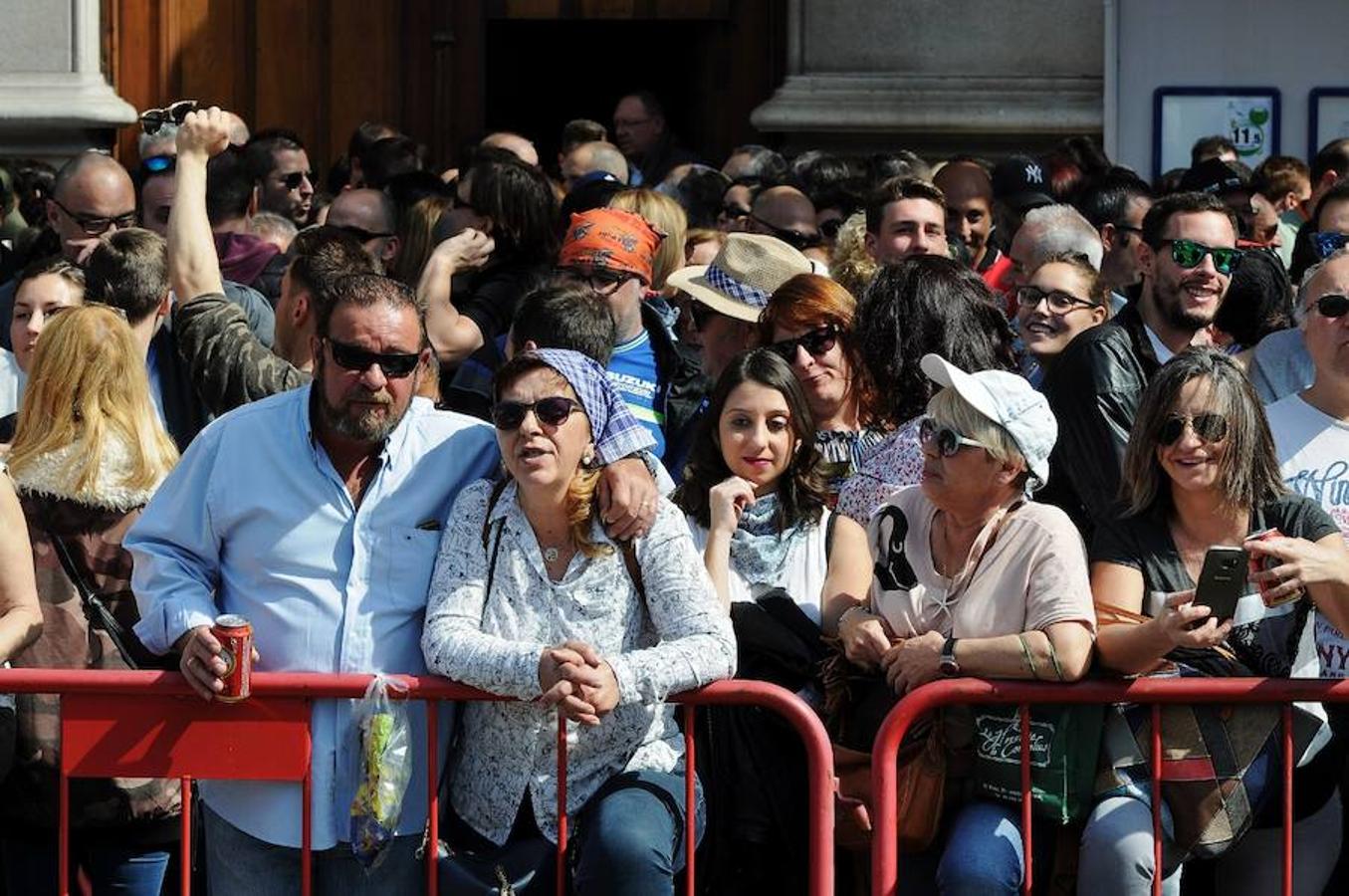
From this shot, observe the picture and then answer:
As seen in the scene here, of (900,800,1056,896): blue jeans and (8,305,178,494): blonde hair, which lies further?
(8,305,178,494): blonde hair

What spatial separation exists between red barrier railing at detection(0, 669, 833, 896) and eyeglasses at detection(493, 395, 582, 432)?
606 millimetres

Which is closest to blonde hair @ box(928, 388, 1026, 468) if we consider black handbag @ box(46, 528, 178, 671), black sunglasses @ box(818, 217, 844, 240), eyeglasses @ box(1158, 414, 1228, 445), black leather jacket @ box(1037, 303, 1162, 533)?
eyeglasses @ box(1158, 414, 1228, 445)

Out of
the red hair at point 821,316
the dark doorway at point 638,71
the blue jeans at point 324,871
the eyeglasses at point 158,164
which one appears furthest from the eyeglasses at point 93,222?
the dark doorway at point 638,71

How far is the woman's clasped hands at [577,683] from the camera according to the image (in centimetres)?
522

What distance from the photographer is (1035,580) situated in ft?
18.1

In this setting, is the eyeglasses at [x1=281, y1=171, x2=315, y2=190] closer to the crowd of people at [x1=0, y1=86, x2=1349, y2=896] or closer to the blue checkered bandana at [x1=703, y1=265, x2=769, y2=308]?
the blue checkered bandana at [x1=703, y1=265, x2=769, y2=308]

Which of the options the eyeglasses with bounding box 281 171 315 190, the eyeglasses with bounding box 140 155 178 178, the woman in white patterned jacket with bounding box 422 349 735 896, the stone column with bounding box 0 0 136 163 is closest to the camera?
the woman in white patterned jacket with bounding box 422 349 735 896

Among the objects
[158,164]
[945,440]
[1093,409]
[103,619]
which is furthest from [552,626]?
[158,164]

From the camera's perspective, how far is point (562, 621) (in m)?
5.48

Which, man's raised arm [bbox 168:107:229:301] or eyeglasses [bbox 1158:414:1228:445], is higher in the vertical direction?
man's raised arm [bbox 168:107:229:301]

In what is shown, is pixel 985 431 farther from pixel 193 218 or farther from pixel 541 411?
pixel 193 218

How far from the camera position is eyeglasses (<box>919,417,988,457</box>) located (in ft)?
18.3

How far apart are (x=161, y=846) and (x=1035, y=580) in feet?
7.51

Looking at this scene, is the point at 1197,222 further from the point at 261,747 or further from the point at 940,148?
the point at 940,148
